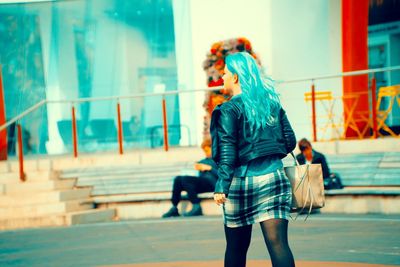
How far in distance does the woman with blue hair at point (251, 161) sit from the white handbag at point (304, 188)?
5.6 inches

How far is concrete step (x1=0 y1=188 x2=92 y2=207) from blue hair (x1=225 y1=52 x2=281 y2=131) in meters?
8.06

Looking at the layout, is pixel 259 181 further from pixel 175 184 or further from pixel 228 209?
pixel 175 184

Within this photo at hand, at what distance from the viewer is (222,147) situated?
4.28 meters

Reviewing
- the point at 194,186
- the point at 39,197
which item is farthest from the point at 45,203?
the point at 194,186

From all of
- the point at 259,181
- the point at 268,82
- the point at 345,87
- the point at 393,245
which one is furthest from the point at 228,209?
the point at 345,87

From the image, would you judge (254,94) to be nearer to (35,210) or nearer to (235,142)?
(235,142)

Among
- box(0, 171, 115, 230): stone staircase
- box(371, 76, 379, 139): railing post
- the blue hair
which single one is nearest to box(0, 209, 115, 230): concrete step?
box(0, 171, 115, 230): stone staircase

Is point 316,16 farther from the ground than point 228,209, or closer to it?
farther from the ground

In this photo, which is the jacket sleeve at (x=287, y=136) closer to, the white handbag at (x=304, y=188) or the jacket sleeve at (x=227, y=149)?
the white handbag at (x=304, y=188)

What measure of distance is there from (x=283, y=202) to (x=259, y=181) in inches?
7.8

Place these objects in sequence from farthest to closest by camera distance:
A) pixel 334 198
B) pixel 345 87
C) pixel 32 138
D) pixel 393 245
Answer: pixel 32 138 → pixel 345 87 → pixel 334 198 → pixel 393 245

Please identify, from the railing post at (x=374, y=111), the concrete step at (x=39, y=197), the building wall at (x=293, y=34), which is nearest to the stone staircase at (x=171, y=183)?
the concrete step at (x=39, y=197)

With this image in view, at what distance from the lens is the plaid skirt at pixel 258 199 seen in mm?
4238

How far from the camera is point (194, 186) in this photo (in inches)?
437
